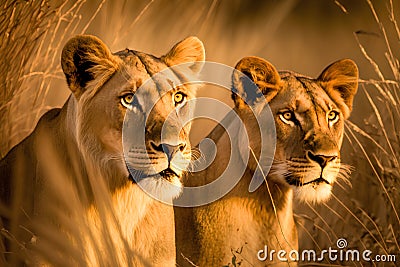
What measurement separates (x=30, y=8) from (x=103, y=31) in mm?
793

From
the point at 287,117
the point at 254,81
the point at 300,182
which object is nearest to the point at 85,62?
the point at 254,81

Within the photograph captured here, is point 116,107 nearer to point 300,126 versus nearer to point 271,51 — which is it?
point 300,126

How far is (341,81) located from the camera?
4.77 m

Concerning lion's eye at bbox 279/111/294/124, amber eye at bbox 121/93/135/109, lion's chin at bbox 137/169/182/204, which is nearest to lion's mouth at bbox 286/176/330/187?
lion's eye at bbox 279/111/294/124

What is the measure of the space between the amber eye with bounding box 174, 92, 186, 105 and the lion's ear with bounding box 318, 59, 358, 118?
692 mm

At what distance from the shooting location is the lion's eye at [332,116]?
460 cm

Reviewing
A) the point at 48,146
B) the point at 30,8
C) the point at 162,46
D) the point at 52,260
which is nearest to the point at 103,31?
the point at 162,46

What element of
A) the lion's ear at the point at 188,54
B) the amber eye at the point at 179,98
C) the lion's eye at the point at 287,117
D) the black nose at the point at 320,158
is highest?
the lion's ear at the point at 188,54

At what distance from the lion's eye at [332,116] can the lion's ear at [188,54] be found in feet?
→ 1.92

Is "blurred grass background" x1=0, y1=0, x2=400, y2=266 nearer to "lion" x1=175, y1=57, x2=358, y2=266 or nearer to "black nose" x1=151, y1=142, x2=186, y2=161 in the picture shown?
"lion" x1=175, y1=57, x2=358, y2=266

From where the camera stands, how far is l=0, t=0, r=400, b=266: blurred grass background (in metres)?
4.88

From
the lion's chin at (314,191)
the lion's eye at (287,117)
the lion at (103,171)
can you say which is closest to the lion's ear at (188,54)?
the lion at (103,171)

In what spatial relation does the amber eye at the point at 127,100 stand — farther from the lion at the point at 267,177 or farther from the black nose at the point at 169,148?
the lion at the point at 267,177

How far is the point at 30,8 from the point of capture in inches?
194
